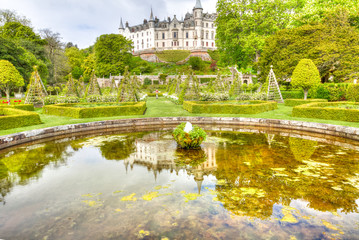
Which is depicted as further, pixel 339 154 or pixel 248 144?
pixel 248 144

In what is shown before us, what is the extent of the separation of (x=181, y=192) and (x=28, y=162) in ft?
17.5

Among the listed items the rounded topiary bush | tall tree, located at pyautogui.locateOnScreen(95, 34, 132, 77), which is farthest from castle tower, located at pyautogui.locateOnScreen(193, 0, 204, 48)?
the rounded topiary bush

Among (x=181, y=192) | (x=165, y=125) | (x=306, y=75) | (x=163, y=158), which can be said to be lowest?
(x=181, y=192)

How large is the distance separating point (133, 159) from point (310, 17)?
29.7 m

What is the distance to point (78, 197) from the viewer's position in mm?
4527

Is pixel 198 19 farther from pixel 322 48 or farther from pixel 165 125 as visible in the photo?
pixel 165 125

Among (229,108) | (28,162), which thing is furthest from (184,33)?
(28,162)

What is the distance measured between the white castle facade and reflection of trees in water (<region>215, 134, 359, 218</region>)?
276 feet

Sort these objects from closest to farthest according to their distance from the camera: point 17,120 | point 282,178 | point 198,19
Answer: point 282,178, point 17,120, point 198,19

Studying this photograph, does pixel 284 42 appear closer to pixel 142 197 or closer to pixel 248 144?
pixel 248 144

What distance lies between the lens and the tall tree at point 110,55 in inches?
2200

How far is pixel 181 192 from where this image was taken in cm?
467

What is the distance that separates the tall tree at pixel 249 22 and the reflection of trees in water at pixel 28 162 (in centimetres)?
2762

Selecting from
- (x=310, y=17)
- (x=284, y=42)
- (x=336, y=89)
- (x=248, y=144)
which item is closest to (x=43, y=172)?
(x=248, y=144)
